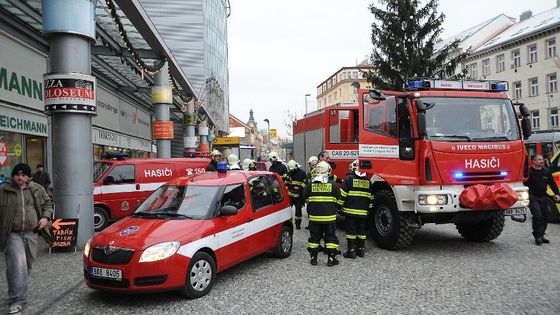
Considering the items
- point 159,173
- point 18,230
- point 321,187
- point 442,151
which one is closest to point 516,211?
point 442,151

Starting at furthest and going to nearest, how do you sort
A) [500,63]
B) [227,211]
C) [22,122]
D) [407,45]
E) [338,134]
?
[500,63] → [407,45] → [22,122] → [338,134] → [227,211]

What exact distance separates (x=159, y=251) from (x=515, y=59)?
45.4 meters

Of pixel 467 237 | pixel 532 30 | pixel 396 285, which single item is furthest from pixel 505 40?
pixel 396 285

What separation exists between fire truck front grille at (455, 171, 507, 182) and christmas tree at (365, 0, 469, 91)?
1934 centimetres

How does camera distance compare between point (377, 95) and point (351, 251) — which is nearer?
point (351, 251)

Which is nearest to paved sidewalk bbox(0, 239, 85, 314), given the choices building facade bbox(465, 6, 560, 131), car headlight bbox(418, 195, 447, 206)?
car headlight bbox(418, 195, 447, 206)

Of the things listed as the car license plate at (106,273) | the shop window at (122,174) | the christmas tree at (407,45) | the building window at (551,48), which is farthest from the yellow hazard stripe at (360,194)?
the building window at (551,48)

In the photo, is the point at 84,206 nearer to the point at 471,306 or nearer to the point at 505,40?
the point at 471,306

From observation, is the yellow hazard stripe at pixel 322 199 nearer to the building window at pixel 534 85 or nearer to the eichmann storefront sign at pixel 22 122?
the eichmann storefront sign at pixel 22 122

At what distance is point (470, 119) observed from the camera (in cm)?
783

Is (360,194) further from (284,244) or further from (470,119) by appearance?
(470,119)

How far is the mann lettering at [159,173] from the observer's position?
12.4m

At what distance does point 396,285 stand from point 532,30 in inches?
1639

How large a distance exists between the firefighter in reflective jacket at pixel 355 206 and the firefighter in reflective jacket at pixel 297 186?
3143mm
